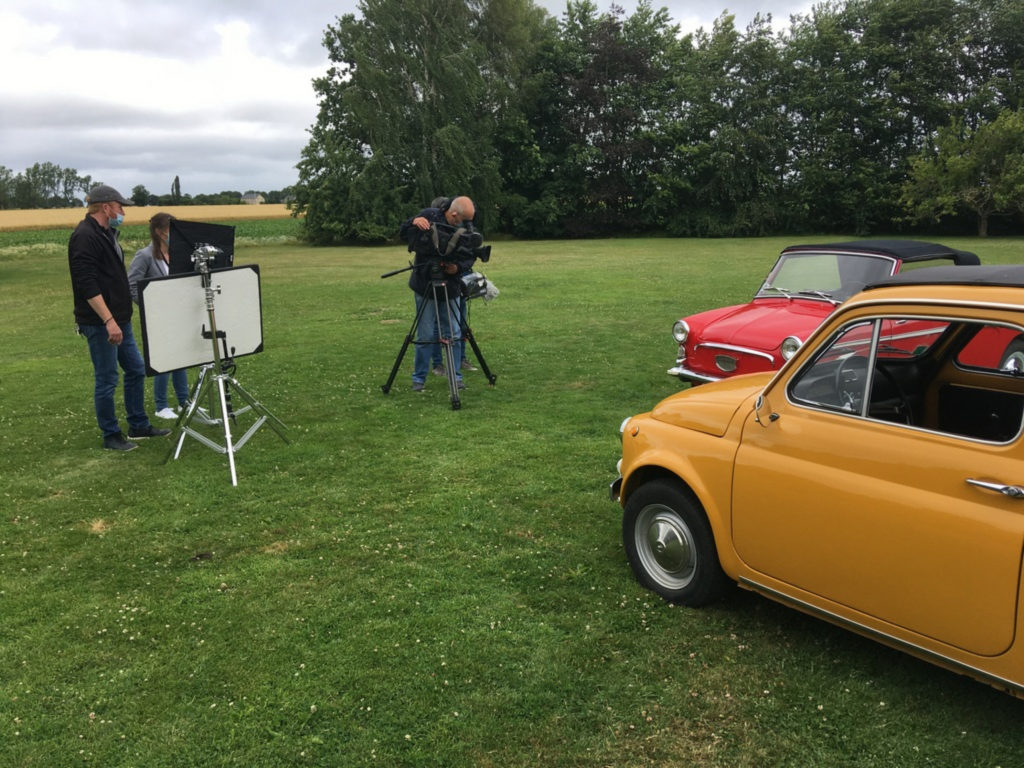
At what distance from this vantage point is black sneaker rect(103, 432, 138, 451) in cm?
694

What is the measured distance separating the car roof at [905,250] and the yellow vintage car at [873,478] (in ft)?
13.2

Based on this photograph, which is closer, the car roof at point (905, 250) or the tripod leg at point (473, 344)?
the car roof at point (905, 250)

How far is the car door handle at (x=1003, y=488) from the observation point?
2.53 metres

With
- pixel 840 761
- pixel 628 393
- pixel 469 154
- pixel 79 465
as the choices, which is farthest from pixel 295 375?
pixel 469 154

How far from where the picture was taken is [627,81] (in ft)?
158

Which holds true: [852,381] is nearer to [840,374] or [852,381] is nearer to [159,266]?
[840,374]

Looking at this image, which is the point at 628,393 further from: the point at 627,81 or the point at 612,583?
the point at 627,81

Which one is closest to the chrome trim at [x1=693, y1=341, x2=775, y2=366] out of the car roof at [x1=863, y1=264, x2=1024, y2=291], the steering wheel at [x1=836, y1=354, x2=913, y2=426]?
the steering wheel at [x1=836, y1=354, x2=913, y2=426]

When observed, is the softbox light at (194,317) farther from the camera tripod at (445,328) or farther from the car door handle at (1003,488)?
the car door handle at (1003,488)

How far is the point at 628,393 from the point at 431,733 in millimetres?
5988

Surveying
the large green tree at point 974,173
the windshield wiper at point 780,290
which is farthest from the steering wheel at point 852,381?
the large green tree at point 974,173

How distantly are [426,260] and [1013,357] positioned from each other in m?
5.89

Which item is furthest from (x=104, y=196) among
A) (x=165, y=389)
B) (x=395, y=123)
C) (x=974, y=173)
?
(x=974, y=173)

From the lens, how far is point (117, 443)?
6.97 meters
